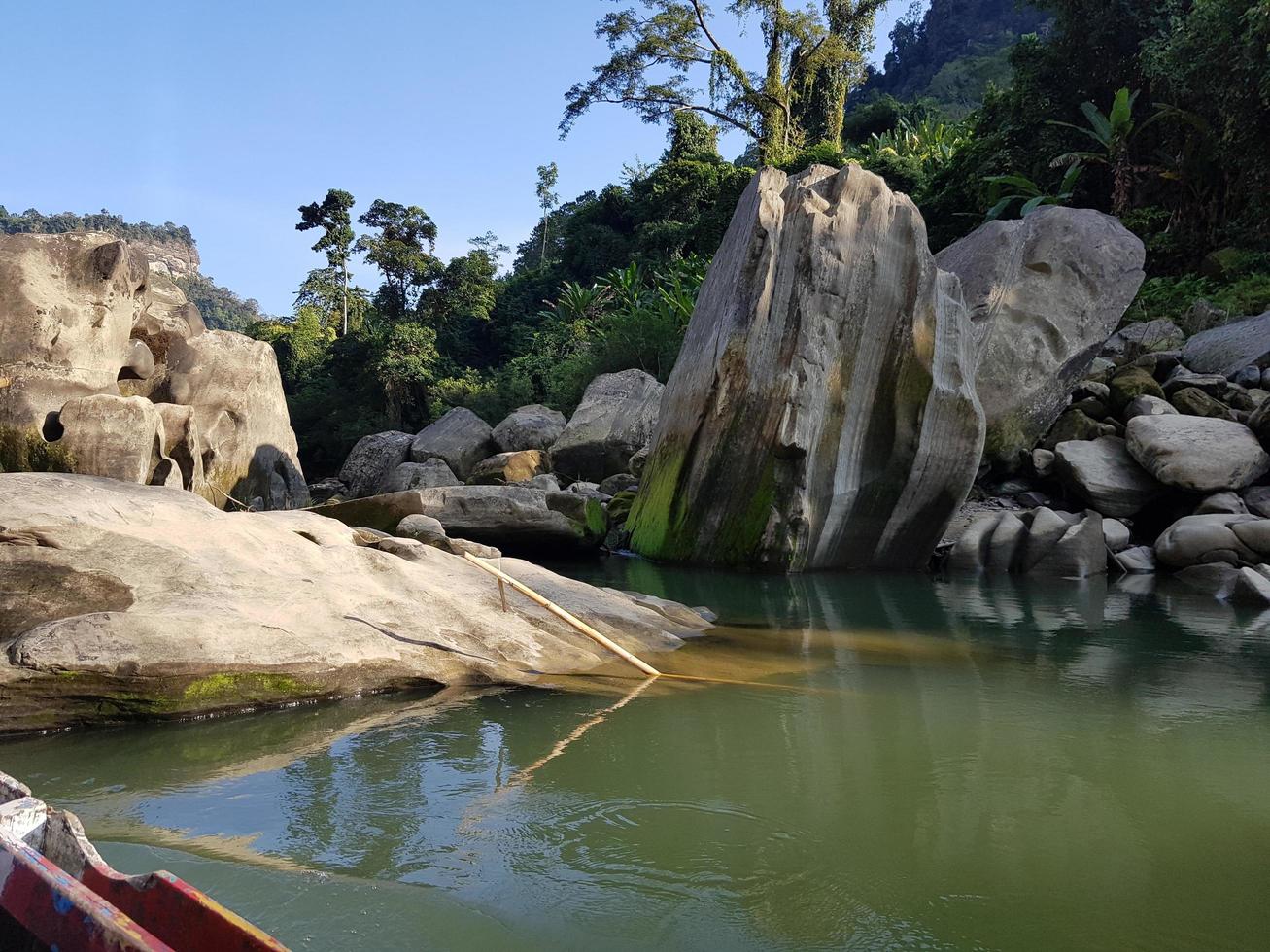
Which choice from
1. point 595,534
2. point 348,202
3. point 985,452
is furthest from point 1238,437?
point 348,202

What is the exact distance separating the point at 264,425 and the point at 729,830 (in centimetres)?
1218

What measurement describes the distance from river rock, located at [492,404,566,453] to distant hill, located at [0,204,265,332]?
116ft

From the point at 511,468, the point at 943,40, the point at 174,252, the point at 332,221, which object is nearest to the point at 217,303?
the point at 174,252

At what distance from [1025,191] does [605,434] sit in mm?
10133

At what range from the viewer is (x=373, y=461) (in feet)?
→ 70.0

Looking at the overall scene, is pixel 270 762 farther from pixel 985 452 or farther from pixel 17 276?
pixel 985 452

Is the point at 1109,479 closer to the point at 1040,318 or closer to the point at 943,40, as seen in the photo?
A: the point at 1040,318

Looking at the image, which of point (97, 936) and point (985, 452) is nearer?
point (97, 936)

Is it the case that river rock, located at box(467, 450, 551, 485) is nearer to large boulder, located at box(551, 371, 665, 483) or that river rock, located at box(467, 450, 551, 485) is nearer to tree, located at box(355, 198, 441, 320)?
large boulder, located at box(551, 371, 665, 483)

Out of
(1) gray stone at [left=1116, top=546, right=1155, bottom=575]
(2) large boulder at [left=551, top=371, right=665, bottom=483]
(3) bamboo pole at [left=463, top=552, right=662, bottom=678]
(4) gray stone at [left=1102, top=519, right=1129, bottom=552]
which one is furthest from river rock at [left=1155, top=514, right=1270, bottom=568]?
(2) large boulder at [left=551, top=371, right=665, bottom=483]

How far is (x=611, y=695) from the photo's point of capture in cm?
481

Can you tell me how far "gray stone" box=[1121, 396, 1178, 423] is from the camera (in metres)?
11.9

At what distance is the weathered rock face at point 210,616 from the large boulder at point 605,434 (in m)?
10.5

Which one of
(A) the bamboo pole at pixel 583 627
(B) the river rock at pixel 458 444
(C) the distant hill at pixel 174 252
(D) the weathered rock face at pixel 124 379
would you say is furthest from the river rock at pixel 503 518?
(C) the distant hill at pixel 174 252
